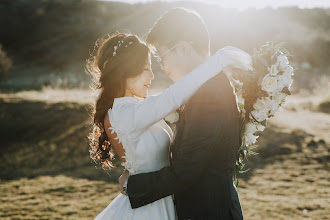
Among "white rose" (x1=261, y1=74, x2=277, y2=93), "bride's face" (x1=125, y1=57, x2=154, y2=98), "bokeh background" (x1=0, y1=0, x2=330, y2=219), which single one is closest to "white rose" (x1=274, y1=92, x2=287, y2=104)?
"white rose" (x1=261, y1=74, x2=277, y2=93)

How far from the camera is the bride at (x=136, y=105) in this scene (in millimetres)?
2041

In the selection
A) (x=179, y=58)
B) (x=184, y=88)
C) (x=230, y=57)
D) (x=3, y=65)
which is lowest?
(x=184, y=88)

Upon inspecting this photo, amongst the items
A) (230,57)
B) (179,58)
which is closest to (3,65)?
(179,58)

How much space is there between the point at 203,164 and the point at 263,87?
88 centimetres

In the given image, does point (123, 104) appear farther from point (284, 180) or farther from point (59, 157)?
point (59, 157)

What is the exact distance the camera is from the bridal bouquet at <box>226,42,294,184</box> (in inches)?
97.0

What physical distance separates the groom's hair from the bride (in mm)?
205

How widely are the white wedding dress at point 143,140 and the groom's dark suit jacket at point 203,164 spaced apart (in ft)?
0.50

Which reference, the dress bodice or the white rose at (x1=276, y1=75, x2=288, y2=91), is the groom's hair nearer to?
the dress bodice

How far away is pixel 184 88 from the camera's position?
2.02m

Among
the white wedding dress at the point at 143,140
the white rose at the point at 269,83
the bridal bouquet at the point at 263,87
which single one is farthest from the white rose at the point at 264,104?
the white wedding dress at the point at 143,140

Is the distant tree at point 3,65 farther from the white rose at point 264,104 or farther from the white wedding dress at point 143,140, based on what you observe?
the white rose at point 264,104

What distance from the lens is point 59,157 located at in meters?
9.51

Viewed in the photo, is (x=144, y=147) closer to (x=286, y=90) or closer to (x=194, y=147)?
(x=194, y=147)
